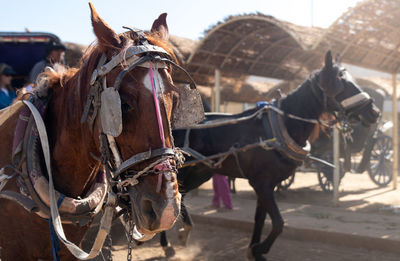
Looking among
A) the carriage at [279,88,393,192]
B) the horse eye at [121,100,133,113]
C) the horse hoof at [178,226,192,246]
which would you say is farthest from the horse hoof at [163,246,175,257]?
the horse eye at [121,100,133,113]

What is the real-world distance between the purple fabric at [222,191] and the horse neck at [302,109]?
244cm

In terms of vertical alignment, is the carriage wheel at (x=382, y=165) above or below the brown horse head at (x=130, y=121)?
below

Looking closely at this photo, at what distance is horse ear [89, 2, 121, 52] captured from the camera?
5.67ft

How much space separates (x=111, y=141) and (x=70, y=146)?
0.45 m

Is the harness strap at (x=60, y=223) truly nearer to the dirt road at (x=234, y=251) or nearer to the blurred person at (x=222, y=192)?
the dirt road at (x=234, y=251)

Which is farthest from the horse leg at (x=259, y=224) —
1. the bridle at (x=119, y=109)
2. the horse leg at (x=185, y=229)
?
the bridle at (x=119, y=109)

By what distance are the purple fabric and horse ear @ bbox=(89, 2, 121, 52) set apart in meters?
5.35

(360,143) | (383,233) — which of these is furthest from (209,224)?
(360,143)

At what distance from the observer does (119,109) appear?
1562 millimetres

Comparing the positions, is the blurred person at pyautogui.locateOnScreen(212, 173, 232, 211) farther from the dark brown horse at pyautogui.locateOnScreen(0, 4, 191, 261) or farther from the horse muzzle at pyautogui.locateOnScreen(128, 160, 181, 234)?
the horse muzzle at pyautogui.locateOnScreen(128, 160, 181, 234)

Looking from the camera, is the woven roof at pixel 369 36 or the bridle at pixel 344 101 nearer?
the bridle at pixel 344 101

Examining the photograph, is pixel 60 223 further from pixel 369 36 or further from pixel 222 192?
pixel 369 36

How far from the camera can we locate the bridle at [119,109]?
1.53 m

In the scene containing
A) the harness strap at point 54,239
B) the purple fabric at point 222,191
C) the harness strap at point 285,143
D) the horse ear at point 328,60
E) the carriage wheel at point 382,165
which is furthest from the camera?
the carriage wheel at point 382,165
